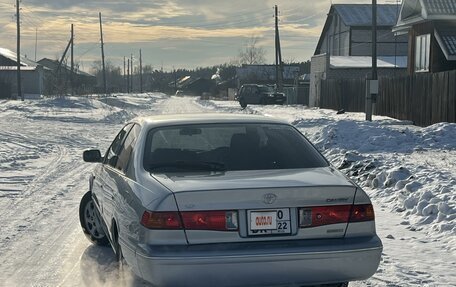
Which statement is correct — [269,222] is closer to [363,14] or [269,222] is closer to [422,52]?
[422,52]

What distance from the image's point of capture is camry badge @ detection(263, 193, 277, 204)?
4301 mm

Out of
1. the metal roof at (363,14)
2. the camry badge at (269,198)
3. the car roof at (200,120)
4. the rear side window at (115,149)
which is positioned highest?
the metal roof at (363,14)

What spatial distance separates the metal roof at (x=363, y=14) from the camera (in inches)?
2276

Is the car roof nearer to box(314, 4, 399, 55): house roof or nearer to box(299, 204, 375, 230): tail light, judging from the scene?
box(299, 204, 375, 230): tail light

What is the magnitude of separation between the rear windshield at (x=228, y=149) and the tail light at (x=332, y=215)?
0.69 metres

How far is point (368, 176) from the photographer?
1091 centimetres

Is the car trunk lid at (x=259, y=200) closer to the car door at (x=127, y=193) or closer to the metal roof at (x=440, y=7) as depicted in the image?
the car door at (x=127, y=193)

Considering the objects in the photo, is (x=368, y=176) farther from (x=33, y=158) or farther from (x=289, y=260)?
(x=33, y=158)

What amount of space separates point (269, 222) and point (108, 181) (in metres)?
2.12

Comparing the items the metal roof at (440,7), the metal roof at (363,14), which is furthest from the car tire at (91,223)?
the metal roof at (363,14)

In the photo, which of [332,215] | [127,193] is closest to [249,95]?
[127,193]

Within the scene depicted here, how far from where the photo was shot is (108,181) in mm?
5906

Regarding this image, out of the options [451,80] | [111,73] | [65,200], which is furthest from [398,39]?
[111,73]

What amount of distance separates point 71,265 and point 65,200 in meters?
3.50
